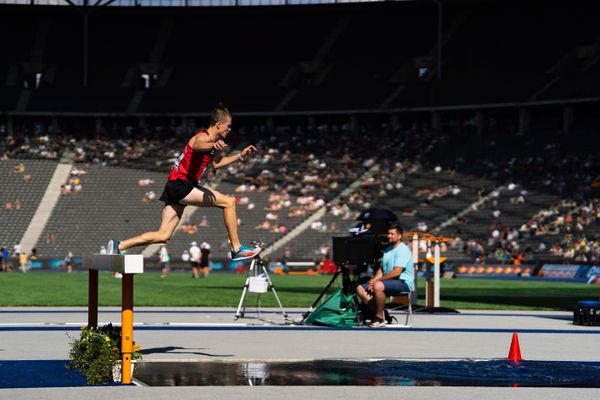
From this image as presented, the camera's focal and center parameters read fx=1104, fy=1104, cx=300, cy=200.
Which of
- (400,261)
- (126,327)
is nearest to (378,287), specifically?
(400,261)

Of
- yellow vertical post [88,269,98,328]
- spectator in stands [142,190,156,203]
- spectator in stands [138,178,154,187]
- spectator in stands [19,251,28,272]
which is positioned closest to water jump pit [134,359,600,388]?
yellow vertical post [88,269,98,328]

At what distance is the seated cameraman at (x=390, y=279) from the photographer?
1673 cm

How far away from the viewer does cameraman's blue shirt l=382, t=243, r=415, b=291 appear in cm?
1703

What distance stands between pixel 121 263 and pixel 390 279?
8.58m

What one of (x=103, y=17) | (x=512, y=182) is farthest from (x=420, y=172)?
(x=103, y=17)

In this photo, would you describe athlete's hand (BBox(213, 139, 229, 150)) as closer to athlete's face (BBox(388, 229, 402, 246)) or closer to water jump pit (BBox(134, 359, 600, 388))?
water jump pit (BBox(134, 359, 600, 388))

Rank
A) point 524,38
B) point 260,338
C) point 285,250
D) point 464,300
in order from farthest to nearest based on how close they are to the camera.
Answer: point 524,38
point 285,250
point 464,300
point 260,338

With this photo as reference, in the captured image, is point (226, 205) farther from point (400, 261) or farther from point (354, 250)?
point (400, 261)

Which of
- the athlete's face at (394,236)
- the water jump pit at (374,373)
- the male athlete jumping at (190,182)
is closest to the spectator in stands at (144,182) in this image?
the athlete's face at (394,236)

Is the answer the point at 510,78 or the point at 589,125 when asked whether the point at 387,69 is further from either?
the point at 589,125

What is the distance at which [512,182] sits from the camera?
55438mm

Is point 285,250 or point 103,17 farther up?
point 103,17

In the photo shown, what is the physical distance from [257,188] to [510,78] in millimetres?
15810

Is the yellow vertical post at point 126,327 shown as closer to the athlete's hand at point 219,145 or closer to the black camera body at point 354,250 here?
the athlete's hand at point 219,145
